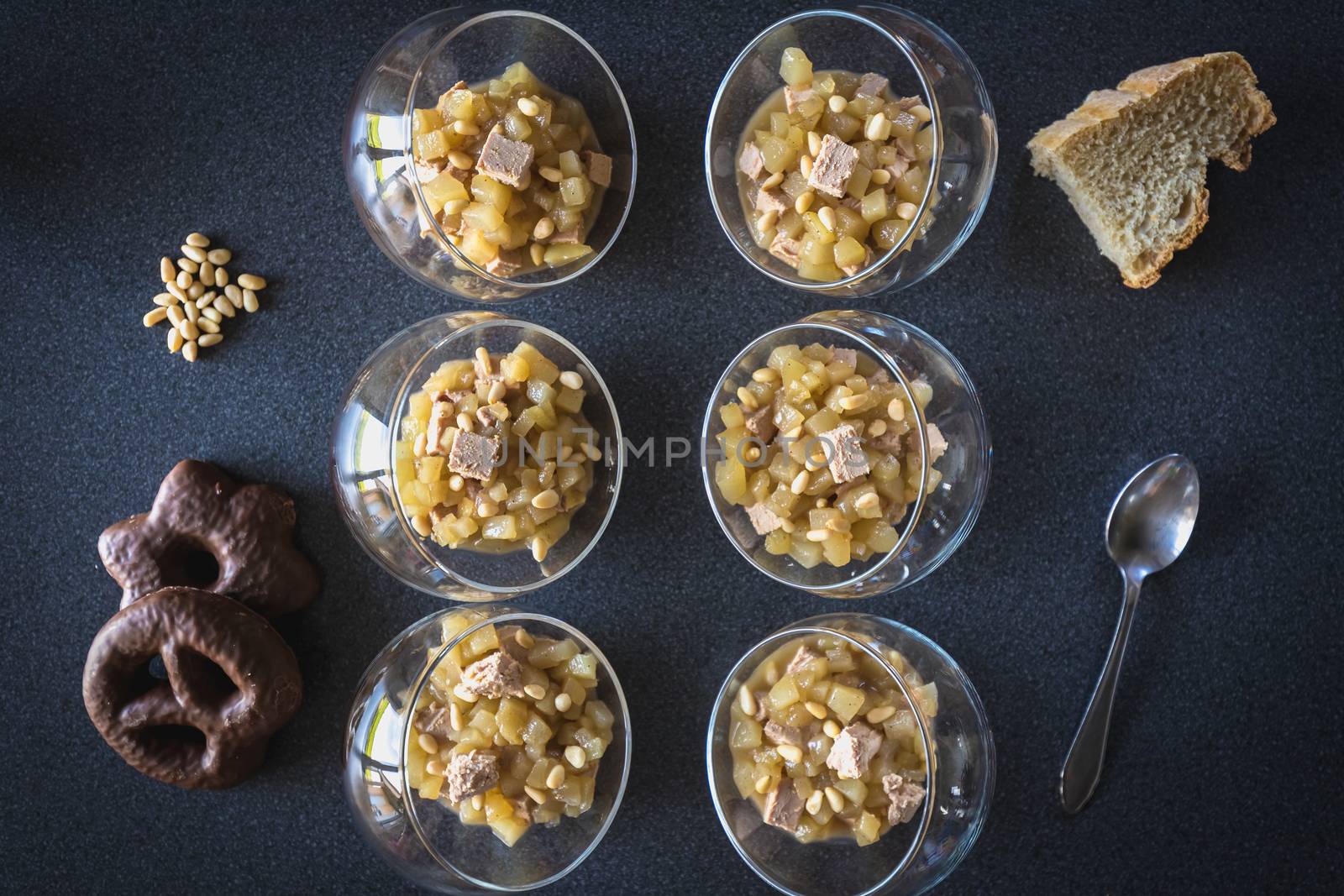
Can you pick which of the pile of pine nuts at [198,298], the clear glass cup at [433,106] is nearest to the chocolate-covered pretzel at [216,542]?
the pile of pine nuts at [198,298]

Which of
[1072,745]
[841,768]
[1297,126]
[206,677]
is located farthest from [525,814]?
[1297,126]

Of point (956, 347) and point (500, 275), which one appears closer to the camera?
point (500, 275)

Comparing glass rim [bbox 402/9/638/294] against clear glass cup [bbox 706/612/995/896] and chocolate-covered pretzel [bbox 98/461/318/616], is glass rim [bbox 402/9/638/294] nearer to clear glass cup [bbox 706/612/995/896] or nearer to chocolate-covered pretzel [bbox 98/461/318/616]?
chocolate-covered pretzel [bbox 98/461/318/616]

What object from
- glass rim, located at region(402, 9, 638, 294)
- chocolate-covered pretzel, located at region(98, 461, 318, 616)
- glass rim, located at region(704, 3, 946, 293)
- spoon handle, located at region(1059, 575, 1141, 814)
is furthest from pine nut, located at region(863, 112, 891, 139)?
chocolate-covered pretzel, located at region(98, 461, 318, 616)

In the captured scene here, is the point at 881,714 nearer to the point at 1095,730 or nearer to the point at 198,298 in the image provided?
the point at 1095,730

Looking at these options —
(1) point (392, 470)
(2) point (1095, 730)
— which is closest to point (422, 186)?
(1) point (392, 470)

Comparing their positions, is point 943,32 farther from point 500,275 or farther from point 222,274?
point 222,274

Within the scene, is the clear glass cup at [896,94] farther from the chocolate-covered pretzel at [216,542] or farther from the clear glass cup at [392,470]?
the chocolate-covered pretzel at [216,542]
